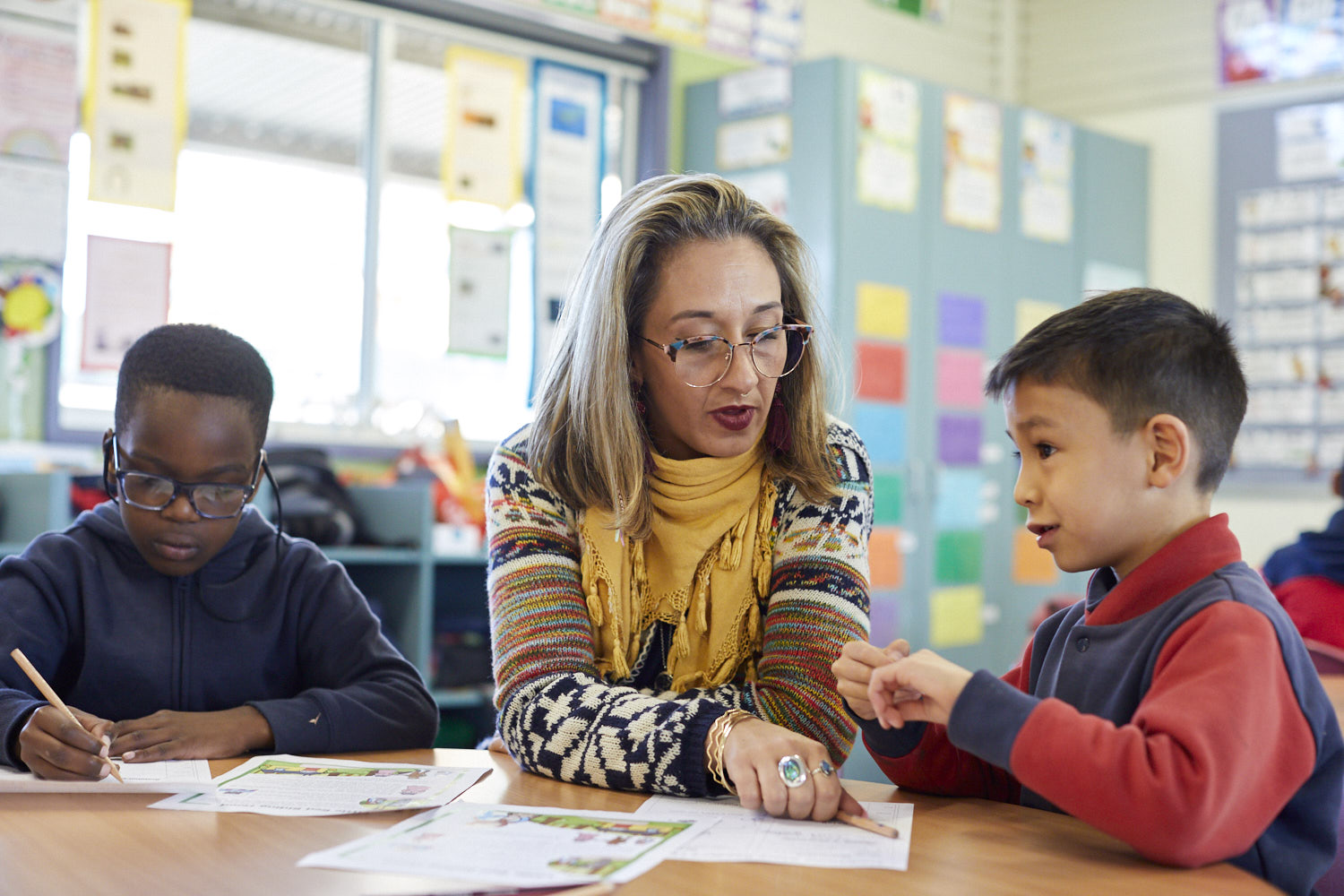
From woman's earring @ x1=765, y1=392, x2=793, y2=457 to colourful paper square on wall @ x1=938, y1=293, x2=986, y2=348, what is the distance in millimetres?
3221

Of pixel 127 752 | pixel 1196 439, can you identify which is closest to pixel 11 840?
pixel 127 752

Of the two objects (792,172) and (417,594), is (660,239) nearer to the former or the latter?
(417,594)

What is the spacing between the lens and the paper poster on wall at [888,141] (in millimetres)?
4449

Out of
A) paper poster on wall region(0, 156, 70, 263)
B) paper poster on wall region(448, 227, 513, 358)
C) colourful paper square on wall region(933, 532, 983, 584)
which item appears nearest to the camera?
paper poster on wall region(0, 156, 70, 263)

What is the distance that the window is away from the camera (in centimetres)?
393

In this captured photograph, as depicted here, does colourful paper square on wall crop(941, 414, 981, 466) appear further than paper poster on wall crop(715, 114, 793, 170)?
Yes

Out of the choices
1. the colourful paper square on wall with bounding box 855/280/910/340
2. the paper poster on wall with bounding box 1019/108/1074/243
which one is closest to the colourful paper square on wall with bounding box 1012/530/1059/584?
the colourful paper square on wall with bounding box 855/280/910/340

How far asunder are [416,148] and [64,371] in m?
1.38

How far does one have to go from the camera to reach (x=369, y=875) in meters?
0.91

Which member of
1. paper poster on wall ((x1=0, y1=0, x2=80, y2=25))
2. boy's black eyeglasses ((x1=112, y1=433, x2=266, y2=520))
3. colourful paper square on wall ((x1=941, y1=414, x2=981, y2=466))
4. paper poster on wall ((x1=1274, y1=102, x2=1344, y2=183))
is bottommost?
boy's black eyeglasses ((x1=112, y1=433, x2=266, y2=520))

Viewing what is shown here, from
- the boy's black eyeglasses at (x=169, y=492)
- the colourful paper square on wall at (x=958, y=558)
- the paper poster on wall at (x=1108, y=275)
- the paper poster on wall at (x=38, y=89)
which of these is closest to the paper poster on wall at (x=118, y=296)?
the paper poster on wall at (x=38, y=89)

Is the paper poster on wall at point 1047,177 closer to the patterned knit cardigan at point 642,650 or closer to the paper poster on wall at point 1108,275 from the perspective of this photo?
the paper poster on wall at point 1108,275

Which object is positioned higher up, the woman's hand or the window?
the window

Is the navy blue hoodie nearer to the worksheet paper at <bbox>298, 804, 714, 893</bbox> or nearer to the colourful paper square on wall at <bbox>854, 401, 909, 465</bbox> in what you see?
the worksheet paper at <bbox>298, 804, 714, 893</bbox>
